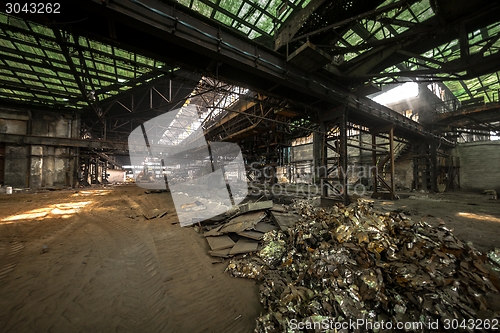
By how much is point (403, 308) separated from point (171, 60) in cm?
681

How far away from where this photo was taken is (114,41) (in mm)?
4020

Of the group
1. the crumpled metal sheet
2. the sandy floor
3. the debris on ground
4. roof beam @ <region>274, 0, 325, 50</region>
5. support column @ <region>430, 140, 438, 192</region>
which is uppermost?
roof beam @ <region>274, 0, 325, 50</region>

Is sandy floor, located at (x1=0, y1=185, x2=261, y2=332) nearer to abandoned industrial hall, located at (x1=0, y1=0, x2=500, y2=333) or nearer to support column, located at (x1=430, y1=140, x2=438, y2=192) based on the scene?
abandoned industrial hall, located at (x1=0, y1=0, x2=500, y2=333)

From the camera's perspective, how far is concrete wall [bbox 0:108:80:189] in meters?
14.6

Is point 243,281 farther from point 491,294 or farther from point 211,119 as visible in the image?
point 211,119

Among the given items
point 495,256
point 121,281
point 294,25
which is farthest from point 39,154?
point 495,256

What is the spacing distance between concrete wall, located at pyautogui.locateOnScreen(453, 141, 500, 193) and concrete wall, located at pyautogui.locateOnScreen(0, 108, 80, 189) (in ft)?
118

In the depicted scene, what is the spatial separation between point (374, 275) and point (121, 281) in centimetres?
472

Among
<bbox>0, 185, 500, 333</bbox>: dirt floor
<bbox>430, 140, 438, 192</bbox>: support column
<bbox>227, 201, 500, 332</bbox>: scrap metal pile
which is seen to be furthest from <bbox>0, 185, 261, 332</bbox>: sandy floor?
<bbox>430, 140, 438, 192</bbox>: support column

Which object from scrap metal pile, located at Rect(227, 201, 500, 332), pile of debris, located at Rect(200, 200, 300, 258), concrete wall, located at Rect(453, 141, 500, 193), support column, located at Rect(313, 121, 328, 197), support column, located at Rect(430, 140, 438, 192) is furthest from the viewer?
concrete wall, located at Rect(453, 141, 500, 193)

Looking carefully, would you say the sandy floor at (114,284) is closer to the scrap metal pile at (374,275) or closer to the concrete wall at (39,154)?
the scrap metal pile at (374,275)

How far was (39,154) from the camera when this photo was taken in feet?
49.8

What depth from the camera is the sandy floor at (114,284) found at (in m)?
2.65

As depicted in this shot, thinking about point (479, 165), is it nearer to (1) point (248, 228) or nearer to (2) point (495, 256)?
(2) point (495, 256)
